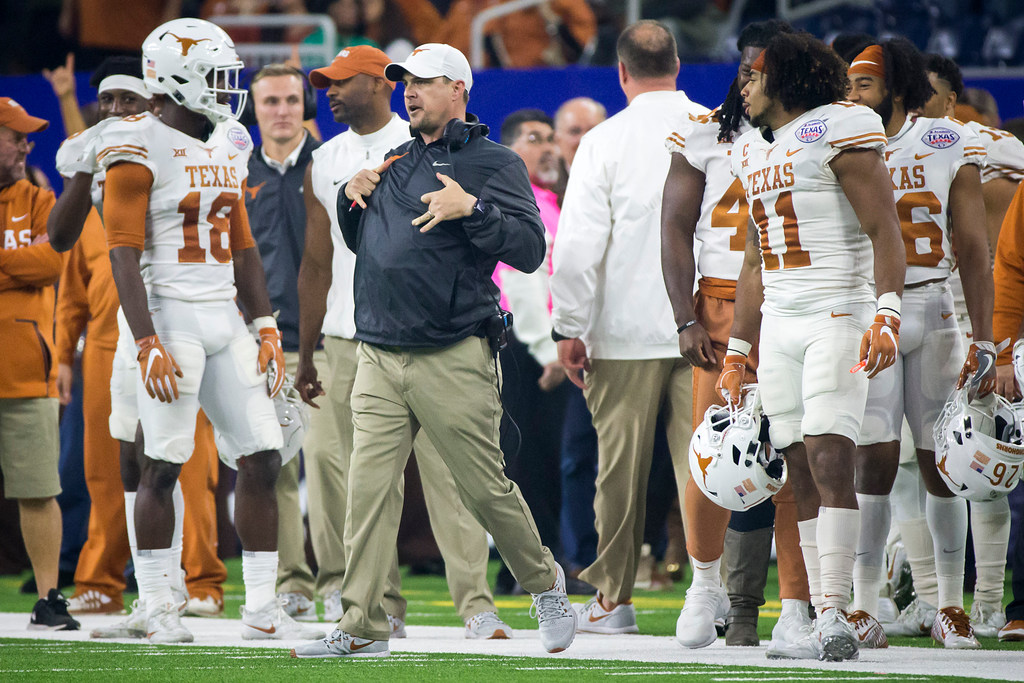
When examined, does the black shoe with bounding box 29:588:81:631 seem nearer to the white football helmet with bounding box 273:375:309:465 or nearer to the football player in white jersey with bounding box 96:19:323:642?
the football player in white jersey with bounding box 96:19:323:642

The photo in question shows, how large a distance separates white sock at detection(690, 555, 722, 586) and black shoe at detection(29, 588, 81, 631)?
259 cm

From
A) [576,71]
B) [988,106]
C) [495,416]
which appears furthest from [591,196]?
[576,71]

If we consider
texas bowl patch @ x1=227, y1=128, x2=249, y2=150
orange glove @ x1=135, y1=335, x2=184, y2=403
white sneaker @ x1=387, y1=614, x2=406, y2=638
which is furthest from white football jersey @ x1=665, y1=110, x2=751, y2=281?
orange glove @ x1=135, y1=335, x2=184, y2=403

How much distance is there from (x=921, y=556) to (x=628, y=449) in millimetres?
1195

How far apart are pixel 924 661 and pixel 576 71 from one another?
5.55 meters

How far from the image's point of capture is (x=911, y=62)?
525 centimetres

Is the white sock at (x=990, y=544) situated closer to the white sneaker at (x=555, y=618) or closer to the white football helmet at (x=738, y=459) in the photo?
the white football helmet at (x=738, y=459)

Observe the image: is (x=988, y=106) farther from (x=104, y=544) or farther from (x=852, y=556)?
(x=104, y=544)

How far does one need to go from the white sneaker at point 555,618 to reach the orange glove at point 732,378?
0.84 metres

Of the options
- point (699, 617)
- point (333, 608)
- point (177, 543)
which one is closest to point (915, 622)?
point (699, 617)

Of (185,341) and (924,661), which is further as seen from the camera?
(185,341)

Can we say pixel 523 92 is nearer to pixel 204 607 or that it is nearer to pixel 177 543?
pixel 204 607

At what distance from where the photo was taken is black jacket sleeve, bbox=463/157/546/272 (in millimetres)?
4641

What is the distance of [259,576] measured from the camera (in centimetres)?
555
